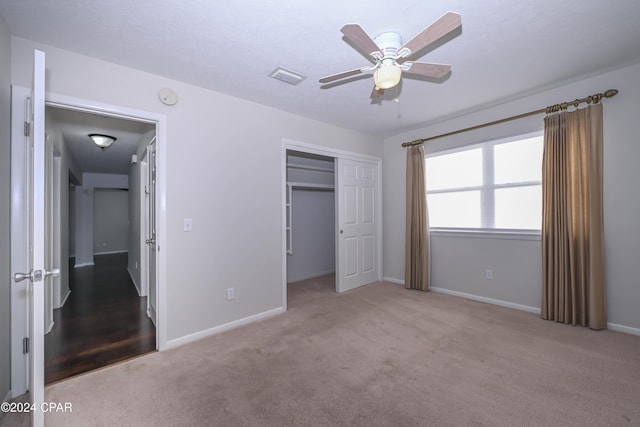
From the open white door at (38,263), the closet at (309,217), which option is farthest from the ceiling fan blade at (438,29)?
the closet at (309,217)

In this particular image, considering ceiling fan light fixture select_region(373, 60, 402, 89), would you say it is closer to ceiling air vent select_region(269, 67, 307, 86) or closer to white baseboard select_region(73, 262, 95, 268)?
ceiling air vent select_region(269, 67, 307, 86)

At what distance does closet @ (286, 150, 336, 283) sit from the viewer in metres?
4.82

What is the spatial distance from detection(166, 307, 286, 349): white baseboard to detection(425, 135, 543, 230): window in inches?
104

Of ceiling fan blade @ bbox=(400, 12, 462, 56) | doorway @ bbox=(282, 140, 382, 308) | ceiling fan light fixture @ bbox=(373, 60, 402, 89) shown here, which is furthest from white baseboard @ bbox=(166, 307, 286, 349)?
ceiling fan blade @ bbox=(400, 12, 462, 56)

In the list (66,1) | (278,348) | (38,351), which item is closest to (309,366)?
(278,348)

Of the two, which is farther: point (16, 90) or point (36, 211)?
point (16, 90)

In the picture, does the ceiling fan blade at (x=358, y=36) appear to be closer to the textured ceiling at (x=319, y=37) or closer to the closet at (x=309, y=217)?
the textured ceiling at (x=319, y=37)

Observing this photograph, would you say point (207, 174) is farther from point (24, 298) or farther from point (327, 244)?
point (327, 244)

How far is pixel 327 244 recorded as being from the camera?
5426 mm

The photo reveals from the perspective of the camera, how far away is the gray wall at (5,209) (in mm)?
1692

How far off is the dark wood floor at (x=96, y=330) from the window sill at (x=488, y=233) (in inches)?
148

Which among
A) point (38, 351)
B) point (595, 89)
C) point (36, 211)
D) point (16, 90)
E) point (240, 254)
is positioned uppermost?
point (595, 89)

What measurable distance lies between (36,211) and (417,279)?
4101mm

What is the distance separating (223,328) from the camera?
2816mm
